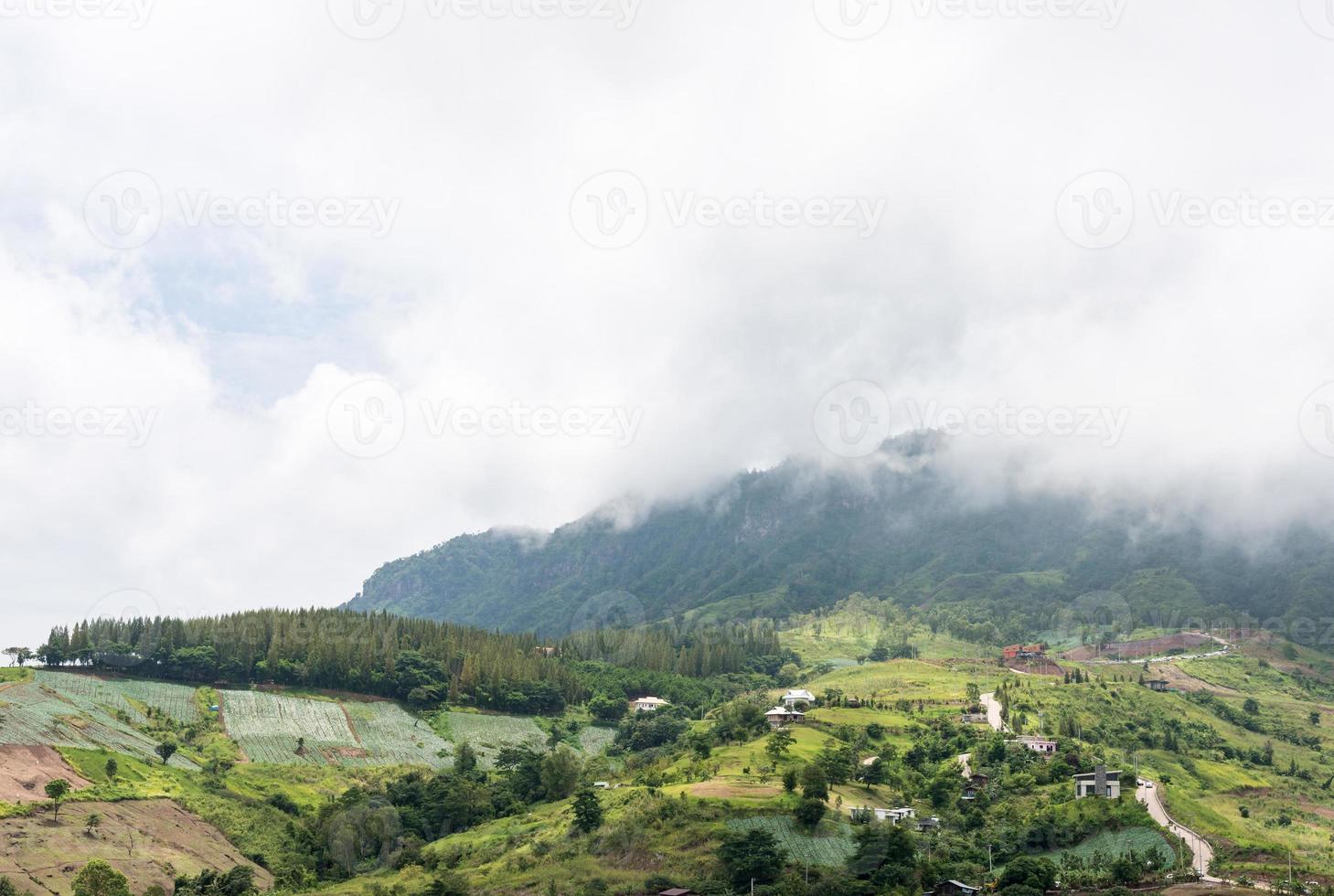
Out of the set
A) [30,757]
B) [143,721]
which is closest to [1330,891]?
[30,757]

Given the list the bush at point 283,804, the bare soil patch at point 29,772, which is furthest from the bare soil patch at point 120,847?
the bush at point 283,804

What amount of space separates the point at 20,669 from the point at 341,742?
127 feet

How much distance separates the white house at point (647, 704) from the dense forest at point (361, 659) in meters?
3.38

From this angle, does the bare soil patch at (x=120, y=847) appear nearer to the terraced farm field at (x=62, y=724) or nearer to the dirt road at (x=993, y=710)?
the terraced farm field at (x=62, y=724)

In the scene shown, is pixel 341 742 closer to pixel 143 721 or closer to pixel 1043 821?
pixel 143 721

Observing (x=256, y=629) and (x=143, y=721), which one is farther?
(x=256, y=629)

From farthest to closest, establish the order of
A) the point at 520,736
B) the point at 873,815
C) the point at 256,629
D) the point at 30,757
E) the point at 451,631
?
the point at 451,631 → the point at 256,629 → the point at 520,736 → the point at 30,757 → the point at 873,815

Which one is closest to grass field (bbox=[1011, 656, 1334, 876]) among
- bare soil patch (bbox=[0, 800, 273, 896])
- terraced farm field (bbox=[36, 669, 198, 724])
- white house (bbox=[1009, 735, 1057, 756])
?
white house (bbox=[1009, 735, 1057, 756])

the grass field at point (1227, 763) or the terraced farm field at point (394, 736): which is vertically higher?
the terraced farm field at point (394, 736)

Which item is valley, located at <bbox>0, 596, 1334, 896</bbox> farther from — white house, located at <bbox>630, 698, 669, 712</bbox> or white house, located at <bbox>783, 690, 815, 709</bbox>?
white house, located at <bbox>783, 690, 815, 709</bbox>

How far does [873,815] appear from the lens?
88.1m

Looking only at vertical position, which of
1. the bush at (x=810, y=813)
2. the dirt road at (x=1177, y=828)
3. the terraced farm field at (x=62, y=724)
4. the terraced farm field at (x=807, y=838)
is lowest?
the dirt road at (x=1177, y=828)

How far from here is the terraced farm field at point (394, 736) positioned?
132 metres

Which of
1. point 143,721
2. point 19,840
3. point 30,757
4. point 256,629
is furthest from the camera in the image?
point 256,629
